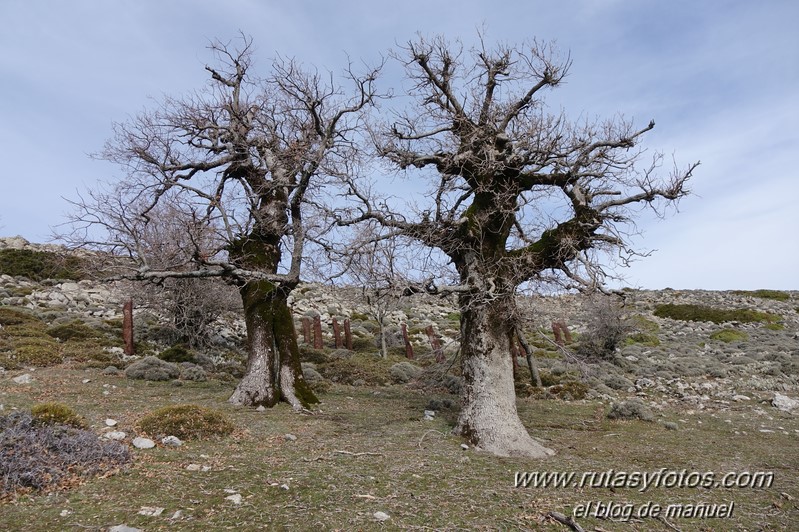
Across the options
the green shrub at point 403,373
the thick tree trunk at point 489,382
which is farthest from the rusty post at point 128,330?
the thick tree trunk at point 489,382

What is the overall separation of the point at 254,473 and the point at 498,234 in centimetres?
654

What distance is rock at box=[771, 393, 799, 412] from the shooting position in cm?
1497

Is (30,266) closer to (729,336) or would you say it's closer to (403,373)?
(403,373)

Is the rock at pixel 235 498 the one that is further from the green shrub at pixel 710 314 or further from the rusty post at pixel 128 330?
the green shrub at pixel 710 314

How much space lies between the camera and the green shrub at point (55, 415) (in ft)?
23.8

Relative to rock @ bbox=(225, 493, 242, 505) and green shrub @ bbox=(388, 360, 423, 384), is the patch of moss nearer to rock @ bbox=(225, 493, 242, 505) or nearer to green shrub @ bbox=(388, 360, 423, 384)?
green shrub @ bbox=(388, 360, 423, 384)

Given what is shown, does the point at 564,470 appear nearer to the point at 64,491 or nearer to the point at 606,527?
the point at 606,527

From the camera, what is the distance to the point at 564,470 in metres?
8.10

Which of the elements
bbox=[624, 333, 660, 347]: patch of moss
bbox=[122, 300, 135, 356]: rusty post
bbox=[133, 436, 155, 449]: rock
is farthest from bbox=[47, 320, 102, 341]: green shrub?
bbox=[624, 333, 660, 347]: patch of moss

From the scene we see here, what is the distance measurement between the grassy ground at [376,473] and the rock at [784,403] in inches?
98.7

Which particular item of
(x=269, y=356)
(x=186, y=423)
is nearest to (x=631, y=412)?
(x=269, y=356)

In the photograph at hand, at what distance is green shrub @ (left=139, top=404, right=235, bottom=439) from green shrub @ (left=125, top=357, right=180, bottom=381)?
269 inches

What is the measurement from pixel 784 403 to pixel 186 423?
1626cm

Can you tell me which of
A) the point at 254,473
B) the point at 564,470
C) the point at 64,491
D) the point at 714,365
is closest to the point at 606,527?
the point at 564,470
